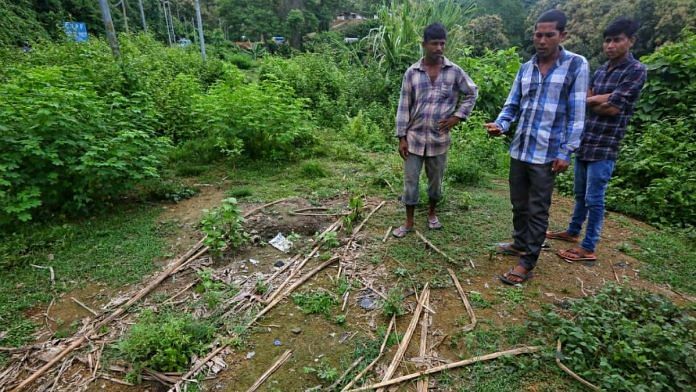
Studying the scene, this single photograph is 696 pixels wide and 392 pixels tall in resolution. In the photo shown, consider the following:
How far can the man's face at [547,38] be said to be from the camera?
2.71 metres

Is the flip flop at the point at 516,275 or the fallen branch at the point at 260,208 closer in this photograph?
the flip flop at the point at 516,275

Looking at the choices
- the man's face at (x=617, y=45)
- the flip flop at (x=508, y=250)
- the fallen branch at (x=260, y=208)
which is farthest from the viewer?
the fallen branch at (x=260, y=208)

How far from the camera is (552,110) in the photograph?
111 inches

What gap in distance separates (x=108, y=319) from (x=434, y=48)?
333 centimetres

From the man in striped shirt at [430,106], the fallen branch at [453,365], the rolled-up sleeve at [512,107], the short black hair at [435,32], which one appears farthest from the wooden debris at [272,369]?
the short black hair at [435,32]

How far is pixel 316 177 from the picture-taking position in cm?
555

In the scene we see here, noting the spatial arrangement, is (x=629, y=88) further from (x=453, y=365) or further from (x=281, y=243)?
(x=281, y=243)

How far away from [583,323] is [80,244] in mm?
4354

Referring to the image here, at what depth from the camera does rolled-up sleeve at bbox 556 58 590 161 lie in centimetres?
271

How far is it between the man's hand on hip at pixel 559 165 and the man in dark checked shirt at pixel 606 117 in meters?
0.66

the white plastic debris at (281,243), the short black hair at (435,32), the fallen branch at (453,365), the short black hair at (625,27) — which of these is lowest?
the fallen branch at (453,365)

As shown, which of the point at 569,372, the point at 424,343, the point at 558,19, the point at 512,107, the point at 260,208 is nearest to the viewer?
the point at 569,372

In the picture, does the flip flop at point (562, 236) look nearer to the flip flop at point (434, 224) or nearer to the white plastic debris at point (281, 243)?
the flip flop at point (434, 224)

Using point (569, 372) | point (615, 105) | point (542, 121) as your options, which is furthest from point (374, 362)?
point (615, 105)
